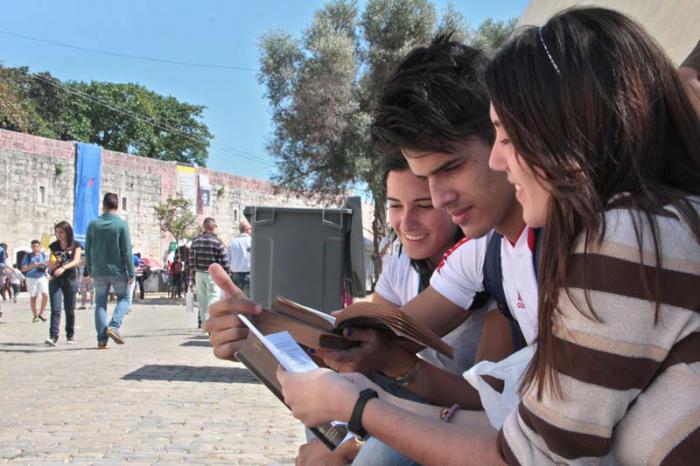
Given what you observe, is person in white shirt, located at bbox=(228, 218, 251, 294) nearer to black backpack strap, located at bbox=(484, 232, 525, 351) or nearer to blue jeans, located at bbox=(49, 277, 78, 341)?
blue jeans, located at bbox=(49, 277, 78, 341)

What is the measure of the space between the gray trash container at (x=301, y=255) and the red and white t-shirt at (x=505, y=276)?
12.7ft

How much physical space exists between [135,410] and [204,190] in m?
30.4

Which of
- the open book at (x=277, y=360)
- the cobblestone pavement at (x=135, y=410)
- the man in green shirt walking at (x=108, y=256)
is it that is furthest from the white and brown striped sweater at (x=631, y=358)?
the man in green shirt walking at (x=108, y=256)

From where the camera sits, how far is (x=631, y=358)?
3.67ft

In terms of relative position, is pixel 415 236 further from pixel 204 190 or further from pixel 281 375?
pixel 204 190

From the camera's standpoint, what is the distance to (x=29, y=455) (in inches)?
168

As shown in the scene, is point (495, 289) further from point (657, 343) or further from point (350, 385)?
point (657, 343)

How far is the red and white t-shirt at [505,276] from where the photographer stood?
172cm

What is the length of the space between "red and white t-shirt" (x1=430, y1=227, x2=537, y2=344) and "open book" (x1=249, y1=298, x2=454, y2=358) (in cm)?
24

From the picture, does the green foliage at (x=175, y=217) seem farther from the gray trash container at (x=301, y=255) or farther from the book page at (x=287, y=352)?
the book page at (x=287, y=352)

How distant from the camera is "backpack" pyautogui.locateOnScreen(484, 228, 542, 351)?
6.68 ft

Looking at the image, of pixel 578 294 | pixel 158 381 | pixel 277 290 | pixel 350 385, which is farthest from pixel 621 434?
pixel 158 381

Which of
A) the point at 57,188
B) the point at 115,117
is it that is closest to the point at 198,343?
the point at 57,188

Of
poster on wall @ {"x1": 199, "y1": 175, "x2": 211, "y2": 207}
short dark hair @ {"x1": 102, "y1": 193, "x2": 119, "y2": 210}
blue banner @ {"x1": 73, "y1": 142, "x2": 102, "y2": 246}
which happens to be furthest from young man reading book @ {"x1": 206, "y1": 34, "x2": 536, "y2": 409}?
poster on wall @ {"x1": 199, "y1": 175, "x2": 211, "y2": 207}
